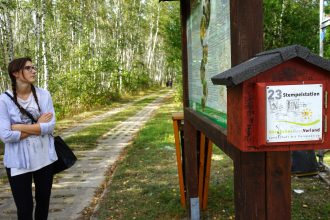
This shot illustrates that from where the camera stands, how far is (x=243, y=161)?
7.07 feet

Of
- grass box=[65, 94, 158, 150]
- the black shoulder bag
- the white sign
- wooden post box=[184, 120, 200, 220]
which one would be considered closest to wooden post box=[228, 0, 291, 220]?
the white sign

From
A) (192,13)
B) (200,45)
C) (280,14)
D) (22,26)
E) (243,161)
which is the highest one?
(22,26)

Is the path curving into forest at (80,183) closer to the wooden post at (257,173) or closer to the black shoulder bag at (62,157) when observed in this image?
the black shoulder bag at (62,157)

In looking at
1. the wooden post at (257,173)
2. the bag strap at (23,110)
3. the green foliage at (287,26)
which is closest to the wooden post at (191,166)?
the bag strap at (23,110)

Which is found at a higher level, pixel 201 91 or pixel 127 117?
pixel 201 91

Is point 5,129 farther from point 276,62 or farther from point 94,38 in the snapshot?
point 94,38

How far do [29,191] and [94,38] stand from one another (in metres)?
26.0

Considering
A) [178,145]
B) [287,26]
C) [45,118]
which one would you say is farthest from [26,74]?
[287,26]

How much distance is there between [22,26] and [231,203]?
32704 millimetres

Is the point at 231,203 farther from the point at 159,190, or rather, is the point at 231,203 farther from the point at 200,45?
the point at 200,45

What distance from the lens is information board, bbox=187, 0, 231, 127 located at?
271cm

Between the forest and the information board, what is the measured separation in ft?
29.4

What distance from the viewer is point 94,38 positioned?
28844 mm

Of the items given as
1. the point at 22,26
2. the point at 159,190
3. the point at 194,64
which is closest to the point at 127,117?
the point at 159,190
